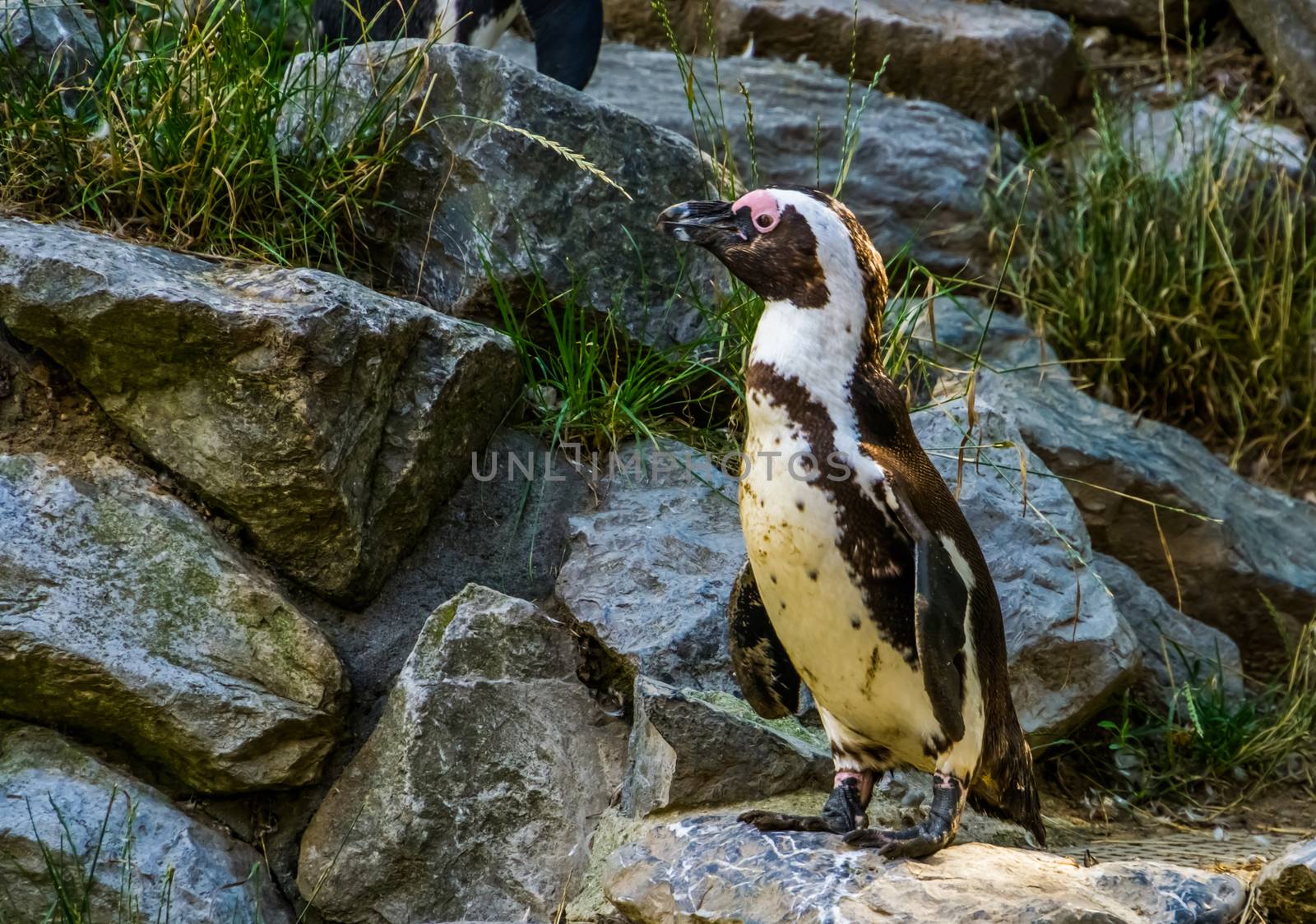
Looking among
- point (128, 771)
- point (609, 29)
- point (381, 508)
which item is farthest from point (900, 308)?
point (609, 29)

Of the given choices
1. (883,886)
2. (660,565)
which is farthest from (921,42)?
(883,886)

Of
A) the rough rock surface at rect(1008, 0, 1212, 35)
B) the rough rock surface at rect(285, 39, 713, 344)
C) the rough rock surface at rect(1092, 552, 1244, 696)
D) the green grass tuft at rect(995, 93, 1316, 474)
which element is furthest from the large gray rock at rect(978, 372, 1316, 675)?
the rough rock surface at rect(1008, 0, 1212, 35)

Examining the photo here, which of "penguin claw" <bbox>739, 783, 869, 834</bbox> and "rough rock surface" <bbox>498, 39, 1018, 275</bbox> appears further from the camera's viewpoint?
"rough rock surface" <bbox>498, 39, 1018, 275</bbox>

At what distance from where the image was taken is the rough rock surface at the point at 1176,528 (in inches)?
177

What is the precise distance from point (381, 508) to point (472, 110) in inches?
46.3

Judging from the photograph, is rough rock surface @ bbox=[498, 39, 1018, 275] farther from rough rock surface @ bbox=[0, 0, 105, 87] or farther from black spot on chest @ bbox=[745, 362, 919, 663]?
black spot on chest @ bbox=[745, 362, 919, 663]

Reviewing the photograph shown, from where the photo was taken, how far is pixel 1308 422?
5324 millimetres

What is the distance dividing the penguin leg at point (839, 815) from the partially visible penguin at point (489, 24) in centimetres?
257

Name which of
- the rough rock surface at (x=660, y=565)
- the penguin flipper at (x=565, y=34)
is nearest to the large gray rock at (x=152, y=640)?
the rough rock surface at (x=660, y=565)

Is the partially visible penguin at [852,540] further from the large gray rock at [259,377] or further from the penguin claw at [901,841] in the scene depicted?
the large gray rock at [259,377]

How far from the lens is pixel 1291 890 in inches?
Answer: 99.3

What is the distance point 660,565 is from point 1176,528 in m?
1.98

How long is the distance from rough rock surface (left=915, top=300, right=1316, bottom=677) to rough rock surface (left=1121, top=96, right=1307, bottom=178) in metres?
1.36

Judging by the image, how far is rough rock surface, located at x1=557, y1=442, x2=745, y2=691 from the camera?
3254 millimetres
